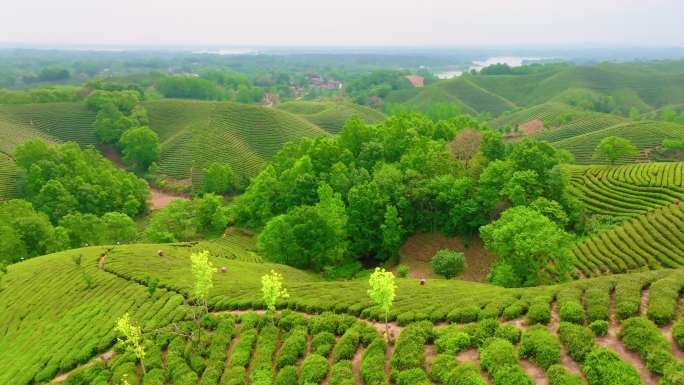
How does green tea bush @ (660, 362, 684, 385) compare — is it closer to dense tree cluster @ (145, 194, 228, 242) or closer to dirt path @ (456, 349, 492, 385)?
dirt path @ (456, 349, 492, 385)

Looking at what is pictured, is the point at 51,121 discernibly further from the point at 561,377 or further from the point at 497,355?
the point at 561,377

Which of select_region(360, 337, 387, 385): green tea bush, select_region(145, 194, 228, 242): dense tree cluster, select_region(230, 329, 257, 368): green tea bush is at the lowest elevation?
select_region(145, 194, 228, 242): dense tree cluster

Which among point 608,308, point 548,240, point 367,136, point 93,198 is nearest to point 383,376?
point 608,308

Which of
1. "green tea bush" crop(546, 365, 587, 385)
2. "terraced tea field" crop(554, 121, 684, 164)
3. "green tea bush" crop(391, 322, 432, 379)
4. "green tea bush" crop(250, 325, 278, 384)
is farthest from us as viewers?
"terraced tea field" crop(554, 121, 684, 164)

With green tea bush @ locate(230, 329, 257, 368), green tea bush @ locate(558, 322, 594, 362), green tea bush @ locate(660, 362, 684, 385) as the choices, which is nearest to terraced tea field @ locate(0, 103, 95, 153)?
green tea bush @ locate(230, 329, 257, 368)

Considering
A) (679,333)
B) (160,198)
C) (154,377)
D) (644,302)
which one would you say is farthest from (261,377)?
(160,198)

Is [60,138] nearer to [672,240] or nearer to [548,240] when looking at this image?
[548,240]

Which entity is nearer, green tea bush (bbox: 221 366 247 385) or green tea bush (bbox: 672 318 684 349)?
green tea bush (bbox: 672 318 684 349)
